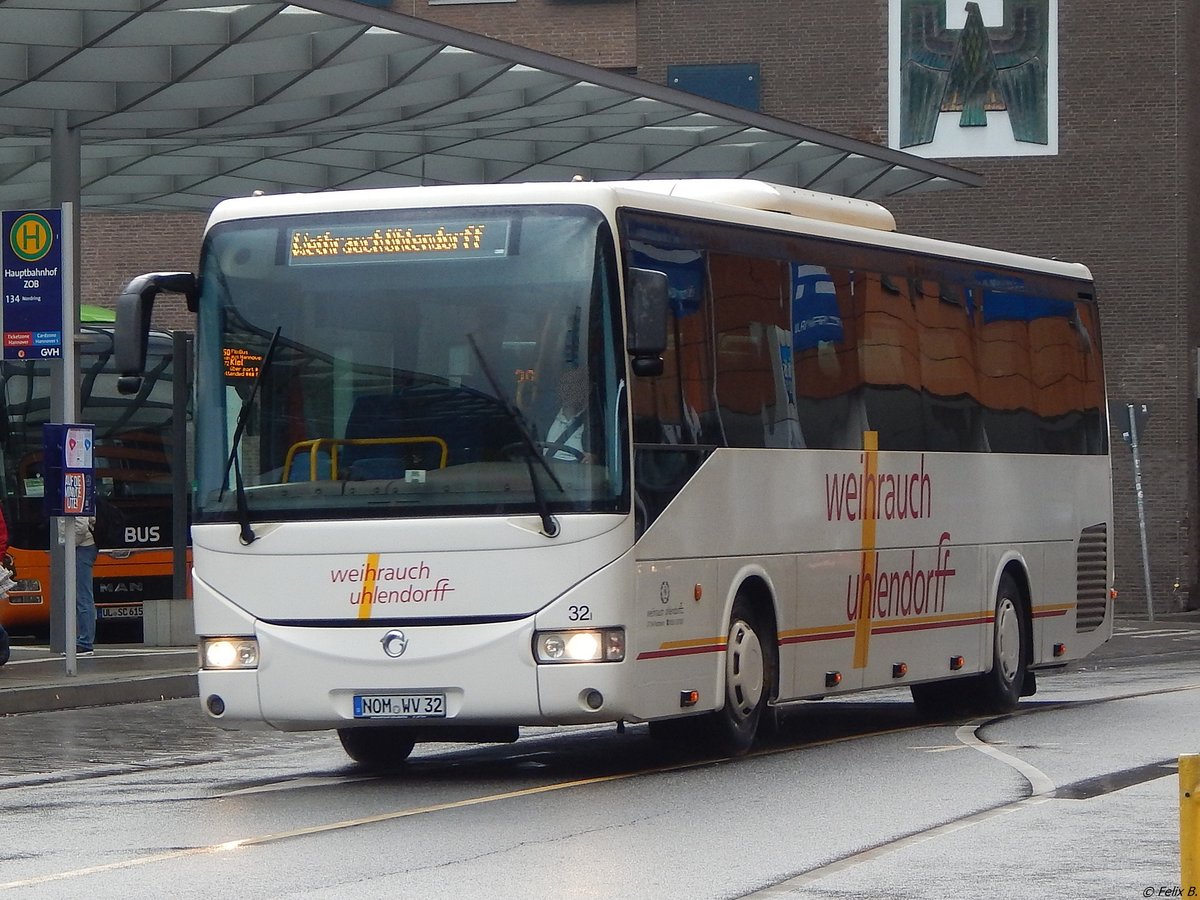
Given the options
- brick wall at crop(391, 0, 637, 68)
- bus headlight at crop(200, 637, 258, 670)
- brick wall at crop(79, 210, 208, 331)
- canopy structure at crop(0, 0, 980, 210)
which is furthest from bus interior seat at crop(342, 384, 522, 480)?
brick wall at crop(79, 210, 208, 331)

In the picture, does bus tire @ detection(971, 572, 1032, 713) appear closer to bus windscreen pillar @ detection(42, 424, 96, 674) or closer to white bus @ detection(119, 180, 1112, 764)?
white bus @ detection(119, 180, 1112, 764)

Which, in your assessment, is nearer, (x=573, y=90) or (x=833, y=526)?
(x=833, y=526)

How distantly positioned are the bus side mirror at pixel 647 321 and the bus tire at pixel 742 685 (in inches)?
72.1

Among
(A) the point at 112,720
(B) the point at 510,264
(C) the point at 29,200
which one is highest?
(C) the point at 29,200

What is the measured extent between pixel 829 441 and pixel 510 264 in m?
3.14

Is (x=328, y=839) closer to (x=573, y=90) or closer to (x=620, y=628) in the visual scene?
(x=620, y=628)

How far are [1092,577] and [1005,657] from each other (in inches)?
76.2

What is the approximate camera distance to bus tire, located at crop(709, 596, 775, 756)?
42.8 ft

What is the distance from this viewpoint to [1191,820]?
6160 mm

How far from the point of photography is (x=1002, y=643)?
16.9m

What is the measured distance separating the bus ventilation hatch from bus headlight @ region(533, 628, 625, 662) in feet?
24.5

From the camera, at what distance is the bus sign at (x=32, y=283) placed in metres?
20.2

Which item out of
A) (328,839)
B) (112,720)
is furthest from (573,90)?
(328,839)

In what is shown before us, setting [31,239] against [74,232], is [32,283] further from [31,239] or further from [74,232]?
[74,232]
